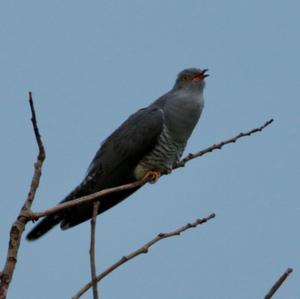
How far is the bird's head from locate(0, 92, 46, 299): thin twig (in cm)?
406

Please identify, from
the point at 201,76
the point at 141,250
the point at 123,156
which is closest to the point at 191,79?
the point at 201,76

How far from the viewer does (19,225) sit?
2.37 meters

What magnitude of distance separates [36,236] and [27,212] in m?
2.26

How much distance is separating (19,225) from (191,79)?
4.39m

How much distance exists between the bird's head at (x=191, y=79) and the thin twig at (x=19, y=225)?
4058 mm

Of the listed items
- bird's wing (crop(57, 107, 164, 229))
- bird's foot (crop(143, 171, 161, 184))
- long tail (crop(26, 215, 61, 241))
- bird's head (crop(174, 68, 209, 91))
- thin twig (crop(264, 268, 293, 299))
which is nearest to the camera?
thin twig (crop(264, 268, 293, 299))

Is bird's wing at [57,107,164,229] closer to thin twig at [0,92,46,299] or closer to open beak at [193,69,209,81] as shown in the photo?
open beak at [193,69,209,81]

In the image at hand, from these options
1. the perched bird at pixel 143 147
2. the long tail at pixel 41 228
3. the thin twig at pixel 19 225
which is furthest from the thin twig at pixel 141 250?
the perched bird at pixel 143 147

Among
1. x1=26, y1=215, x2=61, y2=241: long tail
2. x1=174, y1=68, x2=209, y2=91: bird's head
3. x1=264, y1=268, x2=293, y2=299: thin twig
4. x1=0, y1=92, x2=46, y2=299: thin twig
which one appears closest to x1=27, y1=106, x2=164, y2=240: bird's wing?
x1=174, y1=68, x2=209, y2=91: bird's head

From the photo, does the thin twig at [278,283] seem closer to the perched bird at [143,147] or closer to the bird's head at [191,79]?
the perched bird at [143,147]

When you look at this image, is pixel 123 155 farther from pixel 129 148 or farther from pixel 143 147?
pixel 143 147

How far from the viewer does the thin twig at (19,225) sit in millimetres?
2127

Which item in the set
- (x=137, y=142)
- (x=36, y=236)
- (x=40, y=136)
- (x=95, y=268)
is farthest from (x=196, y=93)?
(x=95, y=268)

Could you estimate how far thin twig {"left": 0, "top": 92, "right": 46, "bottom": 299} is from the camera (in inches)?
83.7
